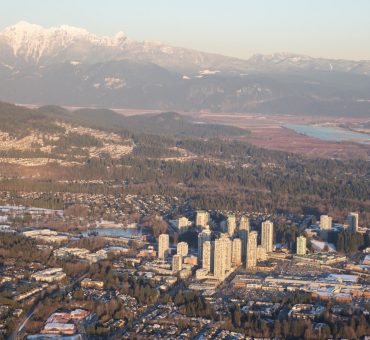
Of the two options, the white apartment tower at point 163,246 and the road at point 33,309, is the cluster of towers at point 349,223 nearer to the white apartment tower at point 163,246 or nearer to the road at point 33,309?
the white apartment tower at point 163,246

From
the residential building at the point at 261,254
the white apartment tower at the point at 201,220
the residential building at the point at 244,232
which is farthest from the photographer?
the white apartment tower at the point at 201,220

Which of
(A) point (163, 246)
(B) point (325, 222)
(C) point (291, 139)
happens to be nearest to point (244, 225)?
(A) point (163, 246)

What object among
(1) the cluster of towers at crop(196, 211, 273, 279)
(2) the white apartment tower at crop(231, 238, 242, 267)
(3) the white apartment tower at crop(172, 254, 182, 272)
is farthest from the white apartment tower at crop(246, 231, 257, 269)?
(3) the white apartment tower at crop(172, 254, 182, 272)

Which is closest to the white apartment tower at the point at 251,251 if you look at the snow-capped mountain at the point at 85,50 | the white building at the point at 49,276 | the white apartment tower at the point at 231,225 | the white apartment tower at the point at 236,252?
the white apartment tower at the point at 236,252

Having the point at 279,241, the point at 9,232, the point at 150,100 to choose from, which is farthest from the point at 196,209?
the point at 150,100

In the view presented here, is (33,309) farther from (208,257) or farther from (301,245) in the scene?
(301,245)

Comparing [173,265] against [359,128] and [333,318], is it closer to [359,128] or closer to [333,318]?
[333,318]

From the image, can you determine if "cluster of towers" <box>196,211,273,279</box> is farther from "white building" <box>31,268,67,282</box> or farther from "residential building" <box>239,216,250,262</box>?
"white building" <box>31,268,67,282</box>
